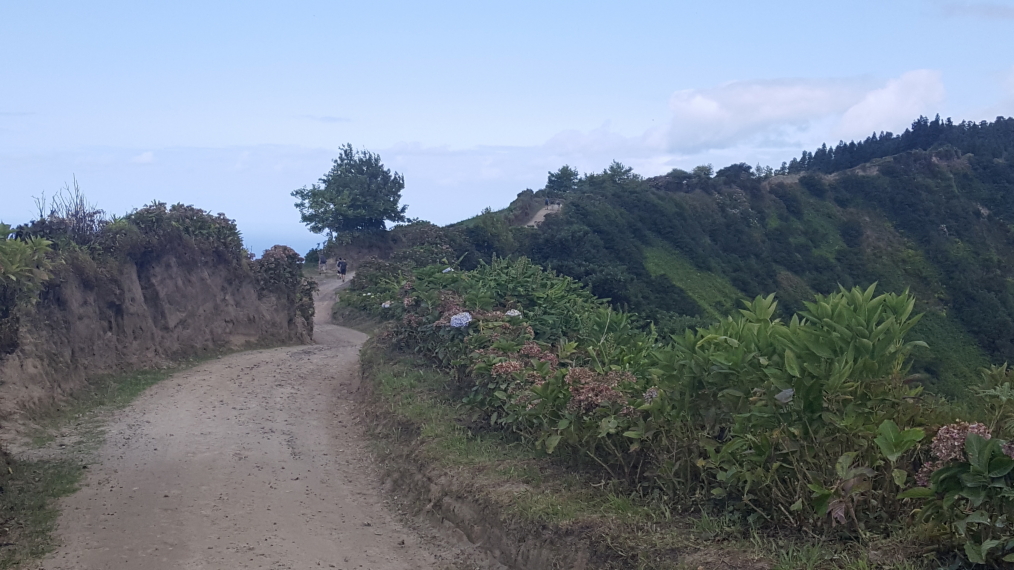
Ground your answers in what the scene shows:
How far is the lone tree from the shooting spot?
36.5 meters

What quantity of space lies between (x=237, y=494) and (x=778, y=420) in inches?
184

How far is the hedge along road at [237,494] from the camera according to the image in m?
5.85

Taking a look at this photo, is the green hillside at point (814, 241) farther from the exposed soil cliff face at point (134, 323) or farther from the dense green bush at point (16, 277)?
the dense green bush at point (16, 277)

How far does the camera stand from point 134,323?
1290 cm

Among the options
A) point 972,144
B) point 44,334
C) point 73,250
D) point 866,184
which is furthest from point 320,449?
point 972,144

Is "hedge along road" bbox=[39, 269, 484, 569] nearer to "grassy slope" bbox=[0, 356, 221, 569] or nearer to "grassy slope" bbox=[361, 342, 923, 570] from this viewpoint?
"grassy slope" bbox=[0, 356, 221, 569]

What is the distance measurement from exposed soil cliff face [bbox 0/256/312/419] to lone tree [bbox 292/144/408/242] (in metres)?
19.5

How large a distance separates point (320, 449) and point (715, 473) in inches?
194

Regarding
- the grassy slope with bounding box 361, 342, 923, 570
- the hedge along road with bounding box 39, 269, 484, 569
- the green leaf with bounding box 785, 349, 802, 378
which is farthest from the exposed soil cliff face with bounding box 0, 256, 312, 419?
the green leaf with bounding box 785, 349, 802, 378

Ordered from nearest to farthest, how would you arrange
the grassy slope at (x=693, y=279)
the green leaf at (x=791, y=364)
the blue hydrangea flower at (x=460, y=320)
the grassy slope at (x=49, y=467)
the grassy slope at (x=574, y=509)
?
the grassy slope at (x=574, y=509), the green leaf at (x=791, y=364), the grassy slope at (x=49, y=467), the blue hydrangea flower at (x=460, y=320), the grassy slope at (x=693, y=279)

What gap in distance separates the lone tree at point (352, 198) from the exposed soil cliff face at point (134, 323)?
64.0 feet

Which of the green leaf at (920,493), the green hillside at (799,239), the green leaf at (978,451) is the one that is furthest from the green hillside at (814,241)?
the green leaf at (978,451)

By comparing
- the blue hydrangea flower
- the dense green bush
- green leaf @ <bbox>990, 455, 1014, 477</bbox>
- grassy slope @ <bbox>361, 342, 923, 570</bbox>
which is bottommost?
grassy slope @ <bbox>361, 342, 923, 570</bbox>

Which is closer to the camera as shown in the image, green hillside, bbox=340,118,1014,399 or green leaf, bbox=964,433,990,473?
green leaf, bbox=964,433,990,473
